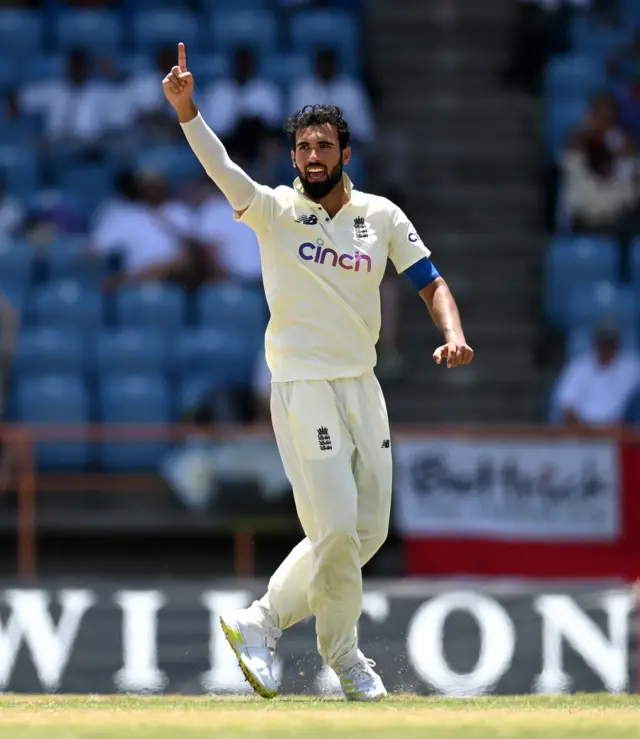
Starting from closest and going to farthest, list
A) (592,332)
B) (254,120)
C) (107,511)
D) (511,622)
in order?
(511,622) → (107,511) → (592,332) → (254,120)

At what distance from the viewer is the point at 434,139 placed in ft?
47.5

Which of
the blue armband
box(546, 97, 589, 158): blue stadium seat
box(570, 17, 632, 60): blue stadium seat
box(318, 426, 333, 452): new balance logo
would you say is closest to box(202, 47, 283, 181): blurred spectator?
box(546, 97, 589, 158): blue stadium seat

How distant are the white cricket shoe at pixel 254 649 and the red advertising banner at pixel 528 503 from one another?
4.13m

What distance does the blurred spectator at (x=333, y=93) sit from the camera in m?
13.5

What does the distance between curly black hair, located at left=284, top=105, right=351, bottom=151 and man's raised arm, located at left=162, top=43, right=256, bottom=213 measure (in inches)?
10.8

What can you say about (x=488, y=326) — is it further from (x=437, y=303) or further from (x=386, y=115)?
(x=437, y=303)

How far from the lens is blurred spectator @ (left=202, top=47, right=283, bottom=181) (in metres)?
13.1

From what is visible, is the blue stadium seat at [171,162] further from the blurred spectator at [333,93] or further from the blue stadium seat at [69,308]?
the blue stadium seat at [69,308]

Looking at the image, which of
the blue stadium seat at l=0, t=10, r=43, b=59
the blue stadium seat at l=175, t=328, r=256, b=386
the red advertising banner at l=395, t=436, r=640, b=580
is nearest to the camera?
the red advertising banner at l=395, t=436, r=640, b=580

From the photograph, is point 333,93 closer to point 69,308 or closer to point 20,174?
point 20,174

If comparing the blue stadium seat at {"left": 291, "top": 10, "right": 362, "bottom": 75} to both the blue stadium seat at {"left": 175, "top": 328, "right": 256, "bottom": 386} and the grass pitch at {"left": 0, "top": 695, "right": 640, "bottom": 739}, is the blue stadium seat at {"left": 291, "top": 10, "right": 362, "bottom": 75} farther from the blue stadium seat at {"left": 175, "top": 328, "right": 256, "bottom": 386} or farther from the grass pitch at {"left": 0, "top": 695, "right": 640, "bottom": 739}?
the grass pitch at {"left": 0, "top": 695, "right": 640, "bottom": 739}

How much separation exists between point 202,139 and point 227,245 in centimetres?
642

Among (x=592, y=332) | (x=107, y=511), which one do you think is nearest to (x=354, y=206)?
(x=107, y=511)

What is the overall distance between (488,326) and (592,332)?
113 cm
